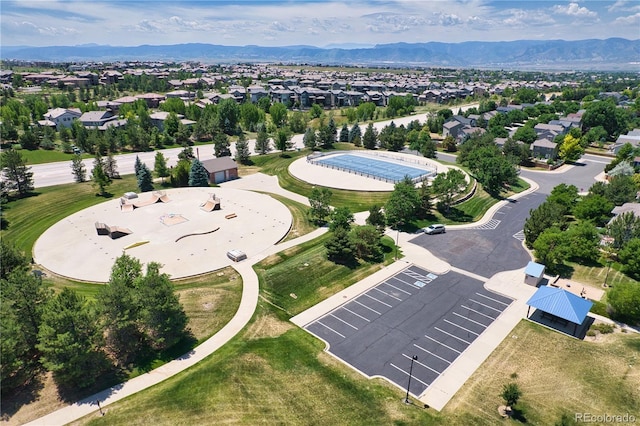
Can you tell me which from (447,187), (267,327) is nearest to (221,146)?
(447,187)

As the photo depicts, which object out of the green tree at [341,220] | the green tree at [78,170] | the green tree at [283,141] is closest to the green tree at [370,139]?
the green tree at [283,141]

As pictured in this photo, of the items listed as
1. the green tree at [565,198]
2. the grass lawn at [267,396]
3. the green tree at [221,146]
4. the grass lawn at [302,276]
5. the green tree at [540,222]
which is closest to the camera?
the grass lawn at [267,396]

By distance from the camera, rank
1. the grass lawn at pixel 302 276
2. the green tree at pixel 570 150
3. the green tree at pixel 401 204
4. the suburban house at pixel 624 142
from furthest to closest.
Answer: the suburban house at pixel 624 142
the green tree at pixel 570 150
the green tree at pixel 401 204
the grass lawn at pixel 302 276

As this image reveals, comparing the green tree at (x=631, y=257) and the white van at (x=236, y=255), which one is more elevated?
the green tree at (x=631, y=257)

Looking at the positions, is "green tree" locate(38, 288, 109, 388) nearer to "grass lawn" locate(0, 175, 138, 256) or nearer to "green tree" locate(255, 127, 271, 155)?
Result: "grass lawn" locate(0, 175, 138, 256)

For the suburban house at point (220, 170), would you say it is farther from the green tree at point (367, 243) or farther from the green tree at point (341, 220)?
the green tree at point (367, 243)

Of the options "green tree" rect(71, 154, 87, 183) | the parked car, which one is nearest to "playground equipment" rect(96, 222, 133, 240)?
"green tree" rect(71, 154, 87, 183)

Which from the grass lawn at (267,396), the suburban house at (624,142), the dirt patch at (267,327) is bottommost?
the dirt patch at (267,327)
